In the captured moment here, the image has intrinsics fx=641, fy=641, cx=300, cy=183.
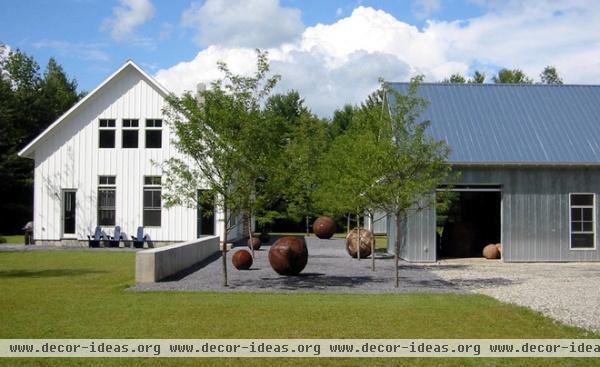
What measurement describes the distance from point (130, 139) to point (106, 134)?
3.94ft

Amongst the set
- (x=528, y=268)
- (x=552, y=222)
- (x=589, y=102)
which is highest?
(x=589, y=102)

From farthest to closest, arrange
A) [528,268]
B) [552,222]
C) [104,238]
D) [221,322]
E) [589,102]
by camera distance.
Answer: [104,238]
[589,102]
[552,222]
[528,268]
[221,322]

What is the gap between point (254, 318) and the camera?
36.2ft

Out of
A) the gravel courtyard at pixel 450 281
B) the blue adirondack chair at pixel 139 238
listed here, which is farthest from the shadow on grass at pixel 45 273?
the blue adirondack chair at pixel 139 238

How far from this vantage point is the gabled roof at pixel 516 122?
23.2 metres

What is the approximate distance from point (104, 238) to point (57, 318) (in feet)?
61.3

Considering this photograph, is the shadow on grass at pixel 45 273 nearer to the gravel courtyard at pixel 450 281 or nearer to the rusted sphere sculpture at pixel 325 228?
the gravel courtyard at pixel 450 281

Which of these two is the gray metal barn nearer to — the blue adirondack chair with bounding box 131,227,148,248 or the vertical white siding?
the blue adirondack chair with bounding box 131,227,148,248

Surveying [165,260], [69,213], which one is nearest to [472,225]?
[165,260]

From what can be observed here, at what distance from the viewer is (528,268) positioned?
21.0 metres

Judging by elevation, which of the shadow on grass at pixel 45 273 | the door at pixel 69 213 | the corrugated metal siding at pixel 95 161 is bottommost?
the shadow on grass at pixel 45 273

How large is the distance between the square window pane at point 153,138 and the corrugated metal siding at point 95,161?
0.21 meters

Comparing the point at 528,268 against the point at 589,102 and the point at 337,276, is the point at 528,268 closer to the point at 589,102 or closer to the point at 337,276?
the point at 337,276

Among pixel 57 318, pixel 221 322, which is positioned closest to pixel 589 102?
pixel 221 322
